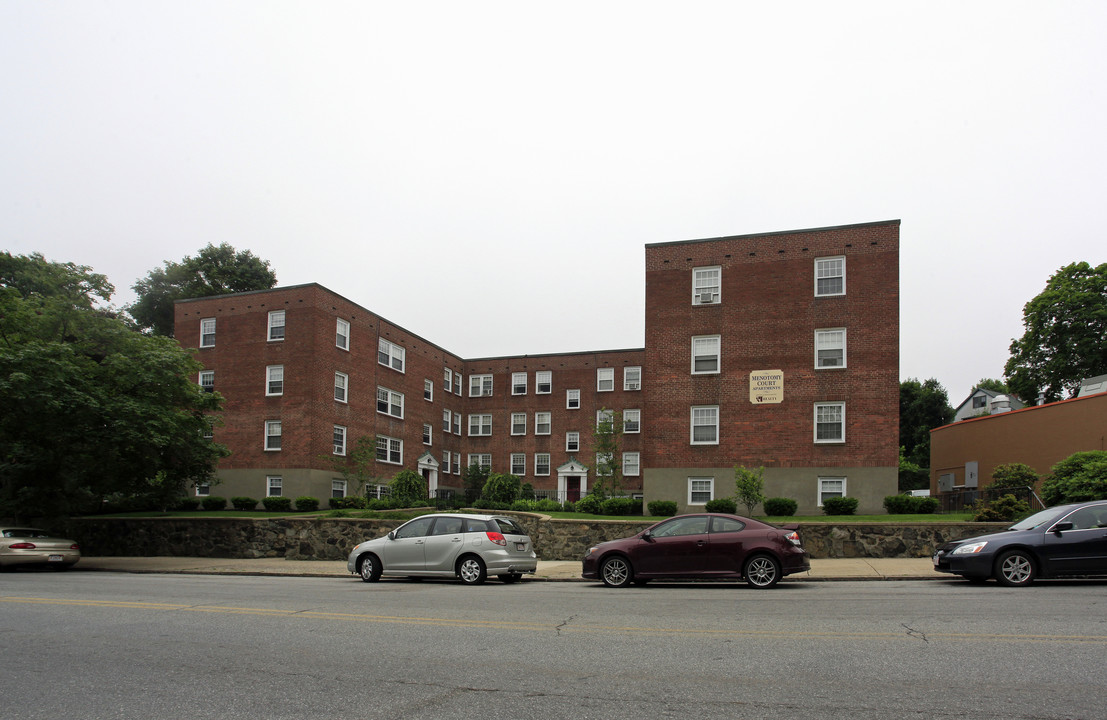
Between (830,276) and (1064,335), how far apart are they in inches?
1168

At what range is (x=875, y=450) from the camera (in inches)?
1176

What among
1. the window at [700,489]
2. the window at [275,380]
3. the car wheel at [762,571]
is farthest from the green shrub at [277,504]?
the car wheel at [762,571]

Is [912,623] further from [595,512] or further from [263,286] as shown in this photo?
[263,286]

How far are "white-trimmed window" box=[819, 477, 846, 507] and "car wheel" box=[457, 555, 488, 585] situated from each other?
1736 cm

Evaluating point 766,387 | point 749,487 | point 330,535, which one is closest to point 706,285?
point 766,387

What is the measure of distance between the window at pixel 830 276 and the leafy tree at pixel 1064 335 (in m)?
28.7

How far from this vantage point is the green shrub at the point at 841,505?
90.4 ft

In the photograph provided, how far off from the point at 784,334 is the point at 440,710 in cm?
2744

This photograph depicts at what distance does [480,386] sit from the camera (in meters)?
55.3

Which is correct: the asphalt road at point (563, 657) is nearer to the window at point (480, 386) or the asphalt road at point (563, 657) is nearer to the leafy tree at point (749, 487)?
the leafy tree at point (749, 487)

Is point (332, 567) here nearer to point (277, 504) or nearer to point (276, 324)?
point (277, 504)

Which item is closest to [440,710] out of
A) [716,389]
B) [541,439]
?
[716,389]

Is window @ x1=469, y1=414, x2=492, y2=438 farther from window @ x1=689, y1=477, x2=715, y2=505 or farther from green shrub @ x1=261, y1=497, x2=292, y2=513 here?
window @ x1=689, y1=477, x2=715, y2=505

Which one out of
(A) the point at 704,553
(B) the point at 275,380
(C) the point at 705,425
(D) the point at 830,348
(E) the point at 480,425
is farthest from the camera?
(E) the point at 480,425
